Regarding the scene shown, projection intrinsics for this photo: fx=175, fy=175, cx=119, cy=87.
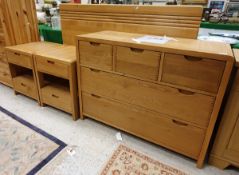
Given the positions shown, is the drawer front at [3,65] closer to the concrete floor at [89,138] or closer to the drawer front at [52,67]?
the concrete floor at [89,138]

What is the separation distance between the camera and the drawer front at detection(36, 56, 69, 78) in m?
1.54

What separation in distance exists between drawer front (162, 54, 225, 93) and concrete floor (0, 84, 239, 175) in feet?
1.94

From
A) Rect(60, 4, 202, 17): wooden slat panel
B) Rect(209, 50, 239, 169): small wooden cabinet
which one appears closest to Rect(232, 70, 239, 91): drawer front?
Rect(209, 50, 239, 169): small wooden cabinet

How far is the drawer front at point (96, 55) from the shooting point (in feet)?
4.26

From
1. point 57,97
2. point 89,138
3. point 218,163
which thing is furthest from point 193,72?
point 57,97

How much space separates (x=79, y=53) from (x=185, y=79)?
0.85m

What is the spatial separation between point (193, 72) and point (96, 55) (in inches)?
28.0

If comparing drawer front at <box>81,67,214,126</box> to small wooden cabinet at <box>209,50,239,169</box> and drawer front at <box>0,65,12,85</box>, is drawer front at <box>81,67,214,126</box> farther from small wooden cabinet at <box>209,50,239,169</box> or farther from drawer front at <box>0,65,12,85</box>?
drawer front at <box>0,65,12,85</box>

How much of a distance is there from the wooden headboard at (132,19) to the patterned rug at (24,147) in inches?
42.0

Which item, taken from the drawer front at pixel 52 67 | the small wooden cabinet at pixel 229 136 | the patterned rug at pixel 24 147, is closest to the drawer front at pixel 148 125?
the small wooden cabinet at pixel 229 136

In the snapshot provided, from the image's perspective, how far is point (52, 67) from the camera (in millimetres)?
1612

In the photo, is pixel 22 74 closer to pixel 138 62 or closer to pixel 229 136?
pixel 138 62

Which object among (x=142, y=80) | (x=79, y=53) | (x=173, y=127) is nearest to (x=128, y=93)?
(x=142, y=80)

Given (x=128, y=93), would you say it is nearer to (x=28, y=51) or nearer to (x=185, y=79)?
(x=185, y=79)
